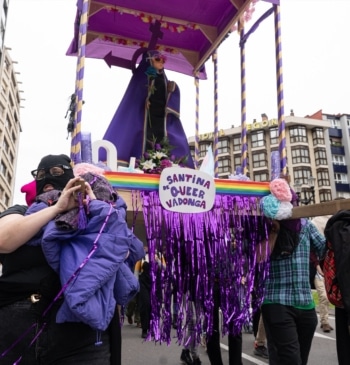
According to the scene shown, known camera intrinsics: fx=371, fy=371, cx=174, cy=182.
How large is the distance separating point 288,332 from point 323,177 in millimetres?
52512

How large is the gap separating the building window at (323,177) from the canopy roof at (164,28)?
162 feet

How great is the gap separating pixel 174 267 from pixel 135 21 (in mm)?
4074

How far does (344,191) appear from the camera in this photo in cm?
5075

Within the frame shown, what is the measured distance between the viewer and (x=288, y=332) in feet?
8.70

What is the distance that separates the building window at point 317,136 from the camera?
51500mm

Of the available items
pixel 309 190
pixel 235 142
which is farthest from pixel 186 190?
pixel 235 142

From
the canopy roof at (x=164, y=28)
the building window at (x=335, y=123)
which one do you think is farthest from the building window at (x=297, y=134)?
the canopy roof at (x=164, y=28)

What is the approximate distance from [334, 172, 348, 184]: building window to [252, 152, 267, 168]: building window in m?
9.73

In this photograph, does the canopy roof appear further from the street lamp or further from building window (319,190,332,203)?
building window (319,190,332,203)

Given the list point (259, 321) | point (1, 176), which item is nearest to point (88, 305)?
point (259, 321)

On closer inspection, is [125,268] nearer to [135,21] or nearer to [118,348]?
[118,348]

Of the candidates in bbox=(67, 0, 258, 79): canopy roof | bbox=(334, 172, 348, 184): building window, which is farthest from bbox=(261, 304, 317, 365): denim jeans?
bbox=(334, 172, 348, 184): building window

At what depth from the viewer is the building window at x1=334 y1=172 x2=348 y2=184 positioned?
167 ft

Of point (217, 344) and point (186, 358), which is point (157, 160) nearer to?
point (217, 344)
